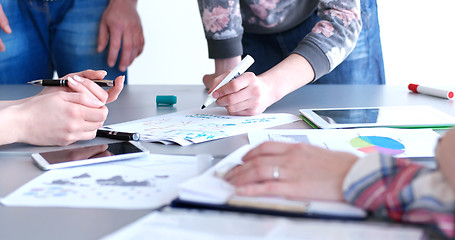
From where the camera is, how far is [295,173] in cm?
55

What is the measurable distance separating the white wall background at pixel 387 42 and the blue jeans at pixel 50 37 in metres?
1.55

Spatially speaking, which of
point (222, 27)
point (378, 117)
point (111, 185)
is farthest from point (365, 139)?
point (222, 27)

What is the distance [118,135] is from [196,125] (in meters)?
0.16

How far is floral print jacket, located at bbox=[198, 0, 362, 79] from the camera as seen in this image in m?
1.23

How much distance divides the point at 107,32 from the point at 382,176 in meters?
1.28

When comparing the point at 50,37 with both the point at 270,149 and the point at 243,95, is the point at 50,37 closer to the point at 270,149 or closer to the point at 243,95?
the point at 243,95

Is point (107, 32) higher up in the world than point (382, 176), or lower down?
higher up

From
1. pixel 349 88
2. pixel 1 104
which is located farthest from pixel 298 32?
pixel 1 104

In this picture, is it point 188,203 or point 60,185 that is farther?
point 60,185

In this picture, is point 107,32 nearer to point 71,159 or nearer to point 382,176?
point 71,159

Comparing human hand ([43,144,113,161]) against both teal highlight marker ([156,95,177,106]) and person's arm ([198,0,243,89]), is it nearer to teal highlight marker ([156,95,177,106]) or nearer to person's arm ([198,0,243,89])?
teal highlight marker ([156,95,177,106])

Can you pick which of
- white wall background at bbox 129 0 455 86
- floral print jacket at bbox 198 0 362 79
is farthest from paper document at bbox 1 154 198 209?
white wall background at bbox 129 0 455 86

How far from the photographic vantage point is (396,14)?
3186mm

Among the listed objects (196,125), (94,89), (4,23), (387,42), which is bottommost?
(387,42)
